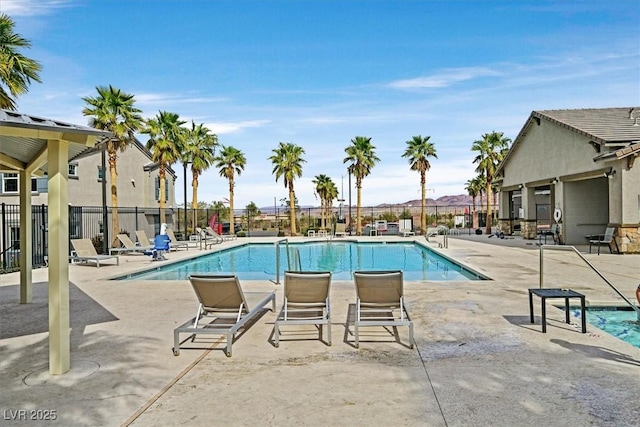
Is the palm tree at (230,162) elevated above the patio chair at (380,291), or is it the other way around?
the palm tree at (230,162)

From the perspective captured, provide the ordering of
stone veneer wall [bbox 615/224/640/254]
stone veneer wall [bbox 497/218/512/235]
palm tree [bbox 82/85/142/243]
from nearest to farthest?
stone veneer wall [bbox 615/224/640/254] < palm tree [bbox 82/85/142/243] < stone veneer wall [bbox 497/218/512/235]

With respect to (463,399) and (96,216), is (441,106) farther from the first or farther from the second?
(463,399)

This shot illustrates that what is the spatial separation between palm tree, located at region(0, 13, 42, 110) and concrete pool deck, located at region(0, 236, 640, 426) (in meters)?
5.94

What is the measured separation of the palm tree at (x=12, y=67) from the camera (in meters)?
10.3

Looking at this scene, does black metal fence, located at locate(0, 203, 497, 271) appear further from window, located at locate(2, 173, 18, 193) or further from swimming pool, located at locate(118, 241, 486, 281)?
swimming pool, located at locate(118, 241, 486, 281)

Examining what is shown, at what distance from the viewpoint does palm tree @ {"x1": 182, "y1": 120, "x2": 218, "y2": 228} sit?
28422 mm

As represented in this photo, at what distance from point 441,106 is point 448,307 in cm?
1910

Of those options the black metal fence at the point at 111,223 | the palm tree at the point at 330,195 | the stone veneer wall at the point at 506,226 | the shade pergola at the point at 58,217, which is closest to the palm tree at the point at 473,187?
the black metal fence at the point at 111,223

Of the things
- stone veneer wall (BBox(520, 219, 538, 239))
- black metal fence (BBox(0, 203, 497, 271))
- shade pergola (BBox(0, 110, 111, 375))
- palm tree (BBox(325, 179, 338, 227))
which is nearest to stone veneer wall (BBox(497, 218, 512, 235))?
stone veneer wall (BBox(520, 219, 538, 239))

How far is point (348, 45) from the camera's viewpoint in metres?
18.3

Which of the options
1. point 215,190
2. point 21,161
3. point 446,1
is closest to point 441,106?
point 446,1

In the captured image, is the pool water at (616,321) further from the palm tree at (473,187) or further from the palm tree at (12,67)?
the palm tree at (473,187)

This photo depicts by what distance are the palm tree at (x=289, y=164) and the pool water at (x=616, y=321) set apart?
23.7 metres

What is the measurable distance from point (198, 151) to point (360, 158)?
1104 centimetres
